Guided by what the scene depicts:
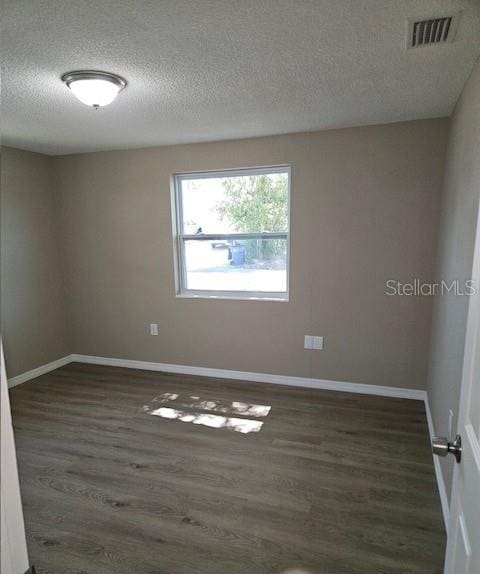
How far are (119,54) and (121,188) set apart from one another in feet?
7.29

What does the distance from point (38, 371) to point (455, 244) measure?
13.7ft

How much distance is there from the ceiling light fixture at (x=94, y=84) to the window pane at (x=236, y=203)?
5.37ft

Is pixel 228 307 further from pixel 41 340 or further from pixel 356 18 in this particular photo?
pixel 356 18

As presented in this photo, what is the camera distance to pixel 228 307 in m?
3.70

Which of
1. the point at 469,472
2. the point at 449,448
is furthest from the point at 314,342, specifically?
the point at 469,472

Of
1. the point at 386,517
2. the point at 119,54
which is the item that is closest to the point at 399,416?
the point at 386,517

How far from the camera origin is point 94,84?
6.50ft

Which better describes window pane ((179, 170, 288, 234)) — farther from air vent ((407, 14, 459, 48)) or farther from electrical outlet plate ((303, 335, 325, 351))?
air vent ((407, 14, 459, 48))

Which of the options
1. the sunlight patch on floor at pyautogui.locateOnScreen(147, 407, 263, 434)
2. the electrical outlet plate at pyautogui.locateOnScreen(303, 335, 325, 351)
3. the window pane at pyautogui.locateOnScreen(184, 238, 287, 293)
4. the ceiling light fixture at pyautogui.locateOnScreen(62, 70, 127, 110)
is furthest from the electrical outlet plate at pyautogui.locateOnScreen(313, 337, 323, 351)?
the ceiling light fixture at pyautogui.locateOnScreen(62, 70, 127, 110)

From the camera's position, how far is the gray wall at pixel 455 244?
5.83 ft

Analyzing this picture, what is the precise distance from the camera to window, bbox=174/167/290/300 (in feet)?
11.4

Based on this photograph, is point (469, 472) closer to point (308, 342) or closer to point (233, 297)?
point (308, 342)

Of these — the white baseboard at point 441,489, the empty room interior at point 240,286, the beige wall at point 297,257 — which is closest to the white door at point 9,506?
the empty room interior at point 240,286

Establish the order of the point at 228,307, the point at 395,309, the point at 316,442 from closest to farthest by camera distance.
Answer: the point at 316,442
the point at 395,309
the point at 228,307
